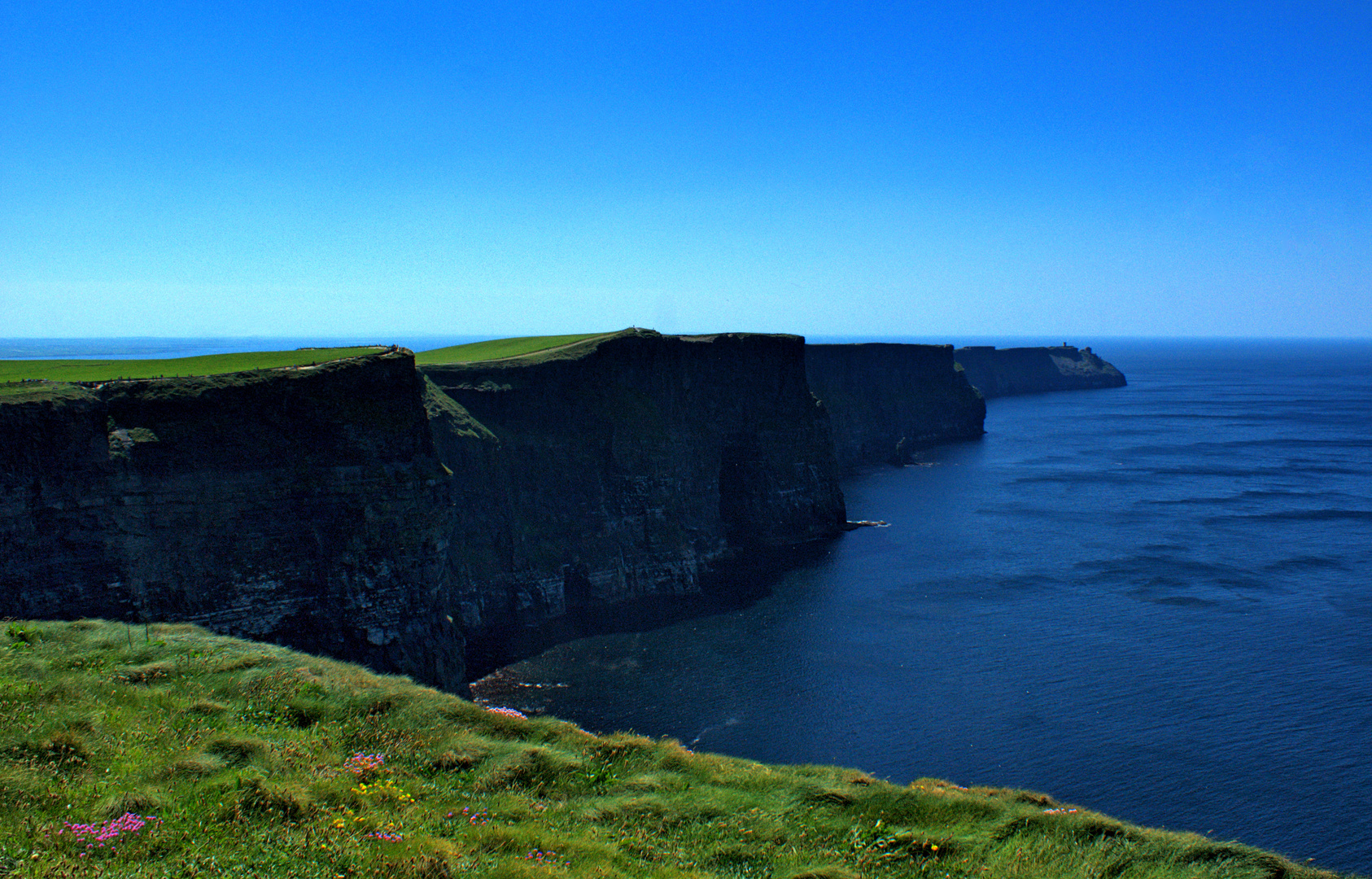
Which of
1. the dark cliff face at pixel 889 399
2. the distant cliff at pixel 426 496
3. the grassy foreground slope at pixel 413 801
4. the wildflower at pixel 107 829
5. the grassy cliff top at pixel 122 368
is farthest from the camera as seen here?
the dark cliff face at pixel 889 399

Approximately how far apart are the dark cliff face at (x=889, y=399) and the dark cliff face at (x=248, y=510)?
254 feet

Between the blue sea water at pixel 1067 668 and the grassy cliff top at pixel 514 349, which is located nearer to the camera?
the blue sea water at pixel 1067 668

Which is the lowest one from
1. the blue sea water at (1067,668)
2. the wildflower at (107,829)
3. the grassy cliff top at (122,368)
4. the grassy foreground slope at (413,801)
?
the blue sea water at (1067,668)

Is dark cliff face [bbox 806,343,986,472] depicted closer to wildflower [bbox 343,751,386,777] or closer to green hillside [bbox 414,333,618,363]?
green hillside [bbox 414,333,618,363]

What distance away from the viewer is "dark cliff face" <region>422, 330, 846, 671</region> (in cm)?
5469

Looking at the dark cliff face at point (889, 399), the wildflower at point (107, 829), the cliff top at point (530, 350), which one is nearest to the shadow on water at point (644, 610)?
the cliff top at point (530, 350)

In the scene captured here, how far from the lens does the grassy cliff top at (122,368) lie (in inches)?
1355

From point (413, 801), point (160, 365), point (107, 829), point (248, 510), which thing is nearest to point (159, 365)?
point (160, 365)

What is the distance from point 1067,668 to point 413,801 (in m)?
41.6

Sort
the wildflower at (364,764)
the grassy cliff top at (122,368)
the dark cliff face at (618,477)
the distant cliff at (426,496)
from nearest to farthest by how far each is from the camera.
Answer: the wildflower at (364,764), the distant cliff at (426,496), the grassy cliff top at (122,368), the dark cliff face at (618,477)

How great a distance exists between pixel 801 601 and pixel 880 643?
28.9 ft

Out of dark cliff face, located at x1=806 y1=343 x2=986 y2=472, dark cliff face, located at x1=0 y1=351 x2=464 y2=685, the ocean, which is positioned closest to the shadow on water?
the ocean

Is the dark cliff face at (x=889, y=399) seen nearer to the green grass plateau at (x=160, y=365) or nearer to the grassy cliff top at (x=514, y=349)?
the grassy cliff top at (x=514, y=349)

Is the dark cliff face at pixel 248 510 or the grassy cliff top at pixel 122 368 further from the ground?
the grassy cliff top at pixel 122 368
